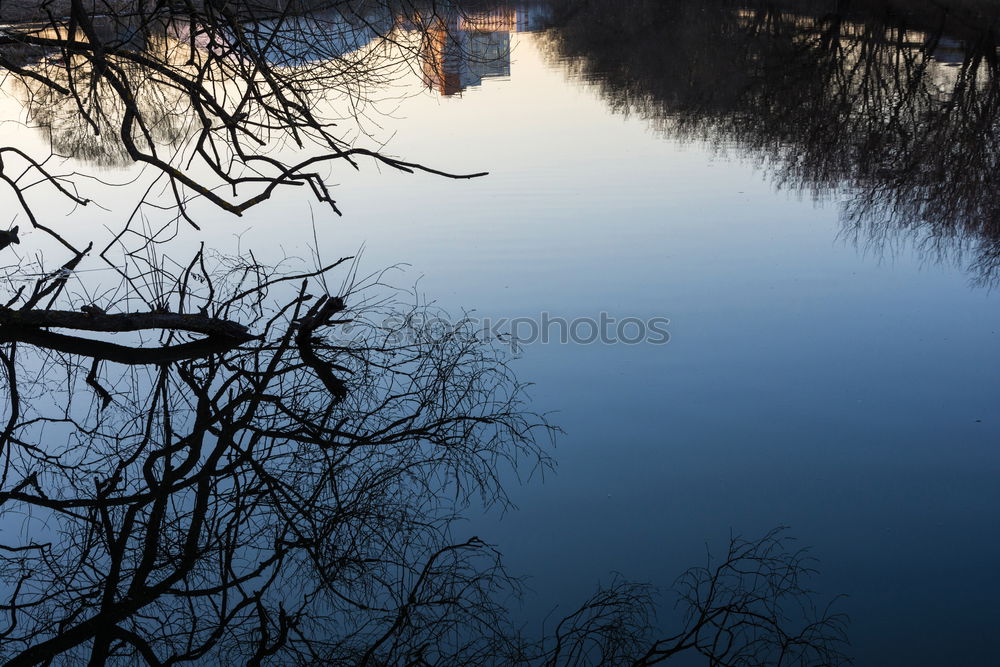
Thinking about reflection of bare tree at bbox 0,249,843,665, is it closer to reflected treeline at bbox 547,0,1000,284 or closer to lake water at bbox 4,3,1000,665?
lake water at bbox 4,3,1000,665

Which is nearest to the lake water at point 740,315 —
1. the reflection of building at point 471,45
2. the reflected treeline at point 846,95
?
the reflected treeline at point 846,95

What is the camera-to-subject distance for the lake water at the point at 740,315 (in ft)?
8.86

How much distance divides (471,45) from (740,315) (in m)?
2.60

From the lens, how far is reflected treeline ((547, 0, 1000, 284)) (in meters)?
5.89

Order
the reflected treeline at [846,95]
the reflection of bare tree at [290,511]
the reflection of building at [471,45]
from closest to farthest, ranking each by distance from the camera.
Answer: the reflection of bare tree at [290,511], the reflection of building at [471,45], the reflected treeline at [846,95]

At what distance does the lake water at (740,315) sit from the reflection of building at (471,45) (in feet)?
1.01

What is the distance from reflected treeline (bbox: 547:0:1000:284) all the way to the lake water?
4 cm

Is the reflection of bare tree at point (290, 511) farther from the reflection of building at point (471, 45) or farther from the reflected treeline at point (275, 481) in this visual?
the reflection of building at point (471, 45)

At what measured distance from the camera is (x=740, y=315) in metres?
4.41

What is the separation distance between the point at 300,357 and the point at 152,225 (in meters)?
2.64

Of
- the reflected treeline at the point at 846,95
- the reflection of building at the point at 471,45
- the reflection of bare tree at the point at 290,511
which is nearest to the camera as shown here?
the reflection of bare tree at the point at 290,511

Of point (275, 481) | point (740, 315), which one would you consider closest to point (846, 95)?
point (740, 315)

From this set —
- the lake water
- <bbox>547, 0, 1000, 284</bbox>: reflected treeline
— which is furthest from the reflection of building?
<bbox>547, 0, 1000, 284</bbox>: reflected treeline

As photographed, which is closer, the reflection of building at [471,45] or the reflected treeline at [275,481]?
the reflected treeline at [275,481]
